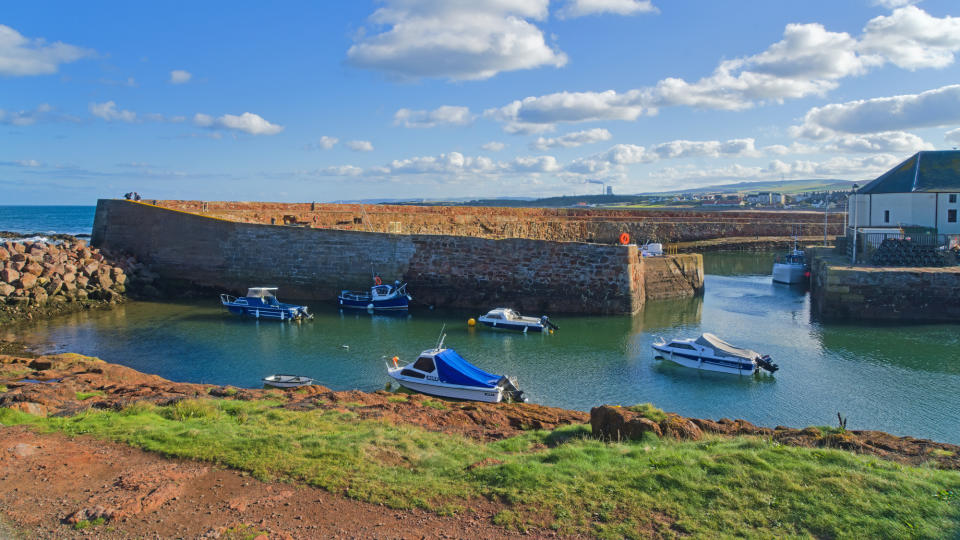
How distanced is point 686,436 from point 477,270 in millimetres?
19164

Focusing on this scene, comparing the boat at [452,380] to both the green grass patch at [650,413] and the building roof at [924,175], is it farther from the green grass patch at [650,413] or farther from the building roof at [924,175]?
the building roof at [924,175]

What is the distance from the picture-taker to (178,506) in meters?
6.92

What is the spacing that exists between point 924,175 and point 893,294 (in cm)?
1231

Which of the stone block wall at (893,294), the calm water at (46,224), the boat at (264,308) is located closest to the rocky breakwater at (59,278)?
the boat at (264,308)

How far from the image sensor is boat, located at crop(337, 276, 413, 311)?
89.8 ft

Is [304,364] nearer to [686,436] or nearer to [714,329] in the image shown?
[686,436]

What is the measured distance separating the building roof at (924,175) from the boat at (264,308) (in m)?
30.4

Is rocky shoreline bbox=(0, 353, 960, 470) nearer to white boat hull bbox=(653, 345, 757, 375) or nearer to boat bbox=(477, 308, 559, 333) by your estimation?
white boat hull bbox=(653, 345, 757, 375)

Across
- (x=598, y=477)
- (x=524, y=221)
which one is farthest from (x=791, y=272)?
(x=598, y=477)

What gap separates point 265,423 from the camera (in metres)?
10.4

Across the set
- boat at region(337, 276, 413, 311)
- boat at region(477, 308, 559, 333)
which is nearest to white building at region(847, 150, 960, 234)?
boat at region(477, 308, 559, 333)

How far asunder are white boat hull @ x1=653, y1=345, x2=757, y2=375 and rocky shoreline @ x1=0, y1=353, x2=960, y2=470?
5490 millimetres

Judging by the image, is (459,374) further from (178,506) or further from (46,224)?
(46,224)

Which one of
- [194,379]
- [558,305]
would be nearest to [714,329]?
[558,305]
